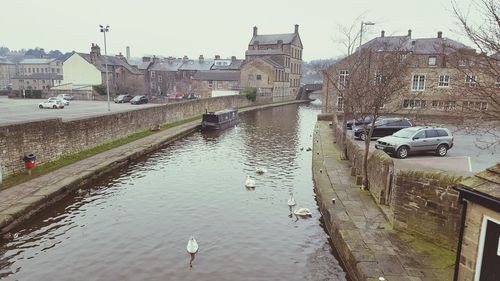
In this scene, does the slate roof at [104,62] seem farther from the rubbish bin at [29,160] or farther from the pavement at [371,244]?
the pavement at [371,244]

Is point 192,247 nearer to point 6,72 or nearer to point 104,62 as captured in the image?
point 104,62

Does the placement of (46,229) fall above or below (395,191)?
below

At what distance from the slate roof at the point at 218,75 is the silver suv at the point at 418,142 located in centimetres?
5845

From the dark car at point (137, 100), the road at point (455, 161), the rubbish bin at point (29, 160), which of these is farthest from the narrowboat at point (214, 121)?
the dark car at point (137, 100)

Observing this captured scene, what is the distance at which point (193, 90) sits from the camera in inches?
3059

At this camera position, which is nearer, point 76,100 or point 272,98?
point 76,100

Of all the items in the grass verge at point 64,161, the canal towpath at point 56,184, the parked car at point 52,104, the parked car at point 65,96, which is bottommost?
the canal towpath at point 56,184

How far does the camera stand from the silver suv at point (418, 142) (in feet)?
65.3

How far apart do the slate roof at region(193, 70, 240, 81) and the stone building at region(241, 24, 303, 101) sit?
3373 mm

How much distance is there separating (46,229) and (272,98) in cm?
6164

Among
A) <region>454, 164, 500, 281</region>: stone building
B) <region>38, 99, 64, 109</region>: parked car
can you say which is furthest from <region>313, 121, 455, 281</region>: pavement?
A: <region>38, 99, 64, 109</region>: parked car

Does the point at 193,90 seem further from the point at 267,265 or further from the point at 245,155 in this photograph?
the point at 267,265

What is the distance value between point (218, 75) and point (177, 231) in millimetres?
68610

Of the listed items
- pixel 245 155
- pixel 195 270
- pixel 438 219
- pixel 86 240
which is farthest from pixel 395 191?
pixel 245 155
